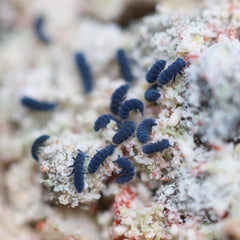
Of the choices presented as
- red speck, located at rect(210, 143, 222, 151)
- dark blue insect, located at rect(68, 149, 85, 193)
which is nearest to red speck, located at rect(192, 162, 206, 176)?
red speck, located at rect(210, 143, 222, 151)

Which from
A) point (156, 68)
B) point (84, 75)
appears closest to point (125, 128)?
point (156, 68)

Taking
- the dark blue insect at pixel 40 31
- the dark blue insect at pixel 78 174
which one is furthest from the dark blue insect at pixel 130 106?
the dark blue insect at pixel 40 31

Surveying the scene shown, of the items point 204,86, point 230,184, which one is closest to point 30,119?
point 204,86

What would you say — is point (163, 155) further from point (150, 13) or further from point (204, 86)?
point (150, 13)

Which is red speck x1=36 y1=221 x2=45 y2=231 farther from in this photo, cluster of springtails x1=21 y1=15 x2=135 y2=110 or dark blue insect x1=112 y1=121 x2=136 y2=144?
cluster of springtails x1=21 y1=15 x2=135 y2=110

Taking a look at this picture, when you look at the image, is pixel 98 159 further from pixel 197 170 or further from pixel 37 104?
pixel 37 104
